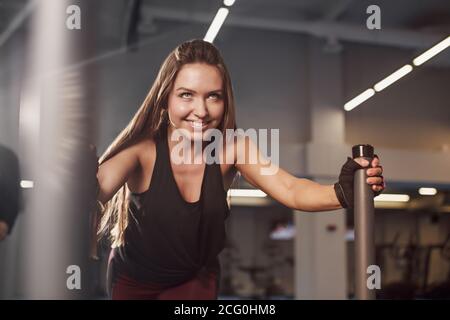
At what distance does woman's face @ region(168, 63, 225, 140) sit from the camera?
2109 millimetres

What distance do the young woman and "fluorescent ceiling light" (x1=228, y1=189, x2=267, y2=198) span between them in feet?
0.08

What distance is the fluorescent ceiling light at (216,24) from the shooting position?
85.0 inches

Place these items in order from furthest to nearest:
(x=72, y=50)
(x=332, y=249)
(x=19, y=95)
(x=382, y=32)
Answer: (x=332, y=249) → (x=382, y=32) → (x=19, y=95) → (x=72, y=50)

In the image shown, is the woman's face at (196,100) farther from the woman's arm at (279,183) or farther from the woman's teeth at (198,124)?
the woman's arm at (279,183)

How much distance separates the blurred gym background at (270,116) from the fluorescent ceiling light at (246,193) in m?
0.01

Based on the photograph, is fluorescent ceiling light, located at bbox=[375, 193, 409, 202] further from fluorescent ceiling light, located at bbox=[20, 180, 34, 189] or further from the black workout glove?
fluorescent ceiling light, located at bbox=[20, 180, 34, 189]

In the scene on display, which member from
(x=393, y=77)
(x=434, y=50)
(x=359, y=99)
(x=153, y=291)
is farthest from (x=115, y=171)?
(x=434, y=50)

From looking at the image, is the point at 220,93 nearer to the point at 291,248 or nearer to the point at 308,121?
the point at 308,121

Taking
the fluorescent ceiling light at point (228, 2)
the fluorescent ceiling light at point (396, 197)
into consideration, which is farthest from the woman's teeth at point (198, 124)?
the fluorescent ceiling light at point (396, 197)

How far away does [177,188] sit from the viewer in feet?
6.93
